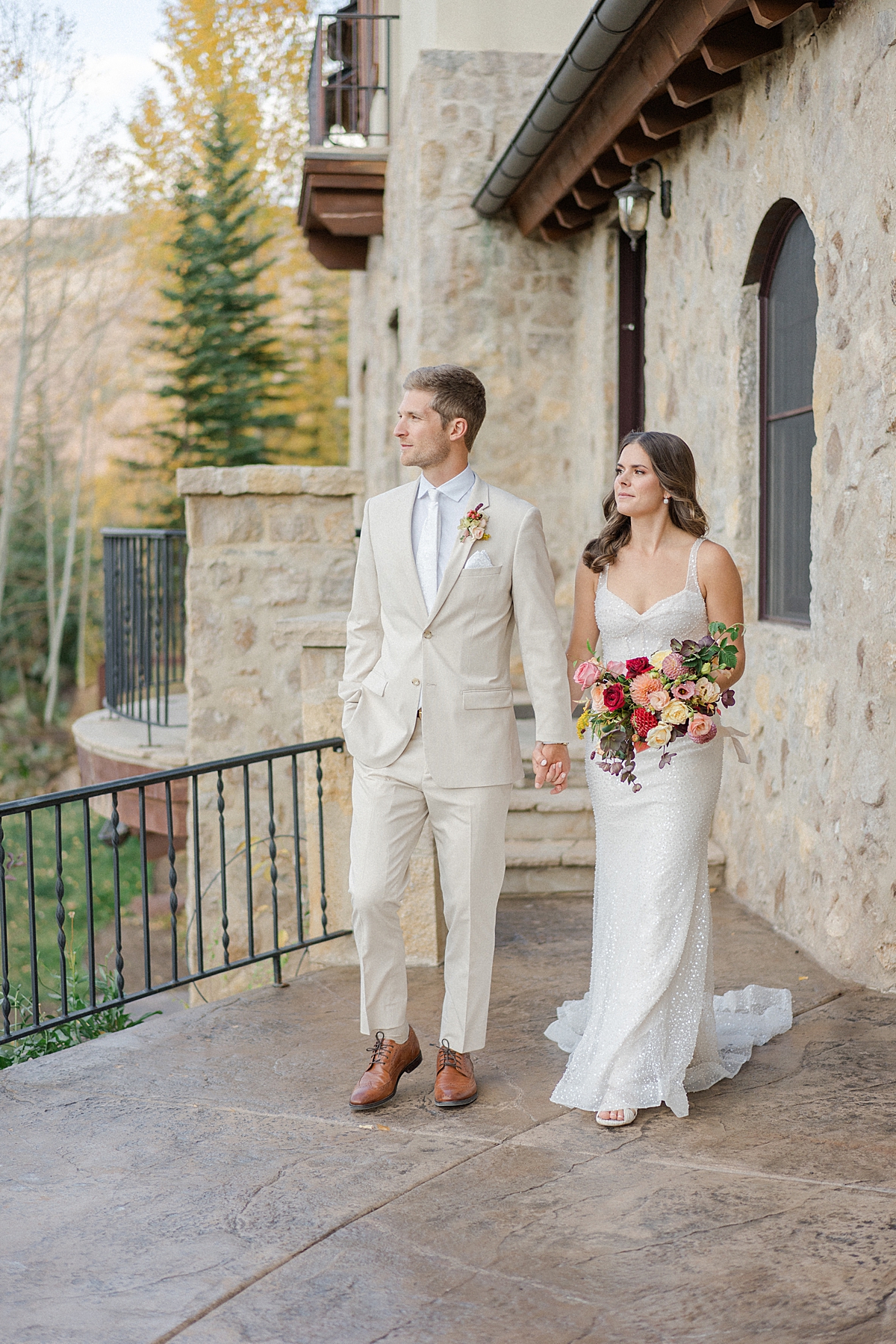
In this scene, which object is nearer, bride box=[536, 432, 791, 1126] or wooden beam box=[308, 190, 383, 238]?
bride box=[536, 432, 791, 1126]

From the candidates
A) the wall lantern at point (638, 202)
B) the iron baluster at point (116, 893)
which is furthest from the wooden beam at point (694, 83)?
the iron baluster at point (116, 893)

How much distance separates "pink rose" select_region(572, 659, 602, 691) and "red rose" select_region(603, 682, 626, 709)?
53mm

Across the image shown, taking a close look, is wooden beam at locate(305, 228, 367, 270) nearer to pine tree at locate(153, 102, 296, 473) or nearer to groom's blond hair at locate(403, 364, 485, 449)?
pine tree at locate(153, 102, 296, 473)

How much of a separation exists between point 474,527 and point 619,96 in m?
3.33

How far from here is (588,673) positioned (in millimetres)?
3393

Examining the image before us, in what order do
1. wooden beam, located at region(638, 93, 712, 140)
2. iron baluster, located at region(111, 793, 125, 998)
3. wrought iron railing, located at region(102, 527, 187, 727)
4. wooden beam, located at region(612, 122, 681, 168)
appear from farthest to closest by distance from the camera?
wrought iron railing, located at region(102, 527, 187, 727), wooden beam, located at region(612, 122, 681, 168), wooden beam, located at region(638, 93, 712, 140), iron baluster, located at region(111, 793, 125, 998)

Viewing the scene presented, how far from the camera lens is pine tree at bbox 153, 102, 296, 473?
19.1 meters

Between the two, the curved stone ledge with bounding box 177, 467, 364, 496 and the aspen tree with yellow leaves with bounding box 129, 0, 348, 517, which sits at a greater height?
the aspen tree with yellow leaves with bounding box 129, 0, 348, 517

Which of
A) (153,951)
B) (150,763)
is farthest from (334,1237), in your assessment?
(153,951)

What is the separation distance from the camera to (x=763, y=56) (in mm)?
5078

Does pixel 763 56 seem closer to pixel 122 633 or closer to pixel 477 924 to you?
pixel 477 924

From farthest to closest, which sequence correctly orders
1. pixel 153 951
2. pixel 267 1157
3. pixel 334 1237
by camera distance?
1. pixel 153 951
2. pixel 267 1157
3. pixel 334 1237

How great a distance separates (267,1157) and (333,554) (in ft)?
13.0

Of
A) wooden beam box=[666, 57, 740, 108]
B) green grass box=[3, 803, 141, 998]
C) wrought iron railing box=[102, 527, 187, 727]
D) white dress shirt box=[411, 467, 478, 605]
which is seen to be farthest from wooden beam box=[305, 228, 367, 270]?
white dress shirt box=[411, 467, 478, 605]
